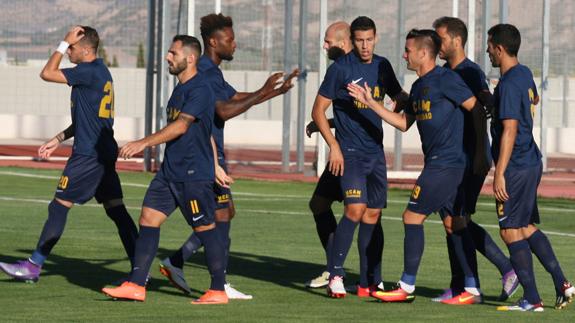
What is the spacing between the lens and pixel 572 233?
1725 cm

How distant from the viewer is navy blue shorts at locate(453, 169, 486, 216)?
10992mm

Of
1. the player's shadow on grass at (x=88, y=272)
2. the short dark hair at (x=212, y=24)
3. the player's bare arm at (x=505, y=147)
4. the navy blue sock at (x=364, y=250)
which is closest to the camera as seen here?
the player's bare arm at (x=505, y=147)

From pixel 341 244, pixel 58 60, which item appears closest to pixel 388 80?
pixel 341 244

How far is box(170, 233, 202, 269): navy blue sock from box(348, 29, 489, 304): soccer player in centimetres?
157

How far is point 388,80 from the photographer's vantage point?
455 inches

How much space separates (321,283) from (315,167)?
16539 mm

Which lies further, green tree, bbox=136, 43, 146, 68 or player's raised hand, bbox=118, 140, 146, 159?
green tree, bbox=136, 43, 146, 68

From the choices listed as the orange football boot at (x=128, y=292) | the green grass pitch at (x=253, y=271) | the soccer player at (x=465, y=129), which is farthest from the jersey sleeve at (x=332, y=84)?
the orange football boot at (x=128, y=292)

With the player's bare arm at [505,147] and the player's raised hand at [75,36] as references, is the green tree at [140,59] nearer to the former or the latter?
the player's raised hand at [75,36]

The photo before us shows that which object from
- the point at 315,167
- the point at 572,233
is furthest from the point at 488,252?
the point at 315,167

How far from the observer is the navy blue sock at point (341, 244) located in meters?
11.2

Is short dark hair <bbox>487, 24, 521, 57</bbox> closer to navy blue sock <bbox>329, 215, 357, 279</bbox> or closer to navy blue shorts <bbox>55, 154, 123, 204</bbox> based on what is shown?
navy blue sock <bbox>329, 215, 357, 279</bbox>

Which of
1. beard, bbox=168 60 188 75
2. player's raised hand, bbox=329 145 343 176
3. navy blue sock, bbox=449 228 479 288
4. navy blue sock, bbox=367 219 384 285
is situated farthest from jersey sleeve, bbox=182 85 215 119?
navy blue sock, bbox=449 228 479 288

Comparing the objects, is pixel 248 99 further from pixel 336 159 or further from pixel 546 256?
pixel 546 256
